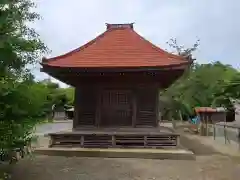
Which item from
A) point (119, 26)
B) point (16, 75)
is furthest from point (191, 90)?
point (16, 75)

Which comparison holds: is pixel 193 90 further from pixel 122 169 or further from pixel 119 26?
pixel 122 169

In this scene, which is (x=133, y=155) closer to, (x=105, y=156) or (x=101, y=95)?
(x=105, y=156)

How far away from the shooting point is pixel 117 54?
15.0 m

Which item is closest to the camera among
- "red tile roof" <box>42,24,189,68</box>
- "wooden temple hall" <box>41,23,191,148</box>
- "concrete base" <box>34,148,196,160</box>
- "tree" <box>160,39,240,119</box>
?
"concrete base" <box>34,148,196,160</box>

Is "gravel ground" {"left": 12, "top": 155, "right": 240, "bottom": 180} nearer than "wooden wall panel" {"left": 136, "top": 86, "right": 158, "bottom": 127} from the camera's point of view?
Yes

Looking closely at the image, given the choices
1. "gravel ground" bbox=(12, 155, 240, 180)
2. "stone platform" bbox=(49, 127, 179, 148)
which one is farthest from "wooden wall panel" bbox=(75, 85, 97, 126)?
"gravel ground" bbox=(12, 155, 240, 180)

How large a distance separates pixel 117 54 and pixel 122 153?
15.1 feet

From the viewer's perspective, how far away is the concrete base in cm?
1222

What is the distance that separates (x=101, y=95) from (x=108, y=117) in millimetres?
1003

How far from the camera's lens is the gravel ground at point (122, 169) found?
9148 millimetres

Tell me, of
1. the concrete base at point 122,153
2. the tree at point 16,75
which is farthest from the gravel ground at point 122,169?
the tree at point 16,75

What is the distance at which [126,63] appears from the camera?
45.7 ft

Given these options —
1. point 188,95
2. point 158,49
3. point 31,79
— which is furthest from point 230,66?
point 31,79

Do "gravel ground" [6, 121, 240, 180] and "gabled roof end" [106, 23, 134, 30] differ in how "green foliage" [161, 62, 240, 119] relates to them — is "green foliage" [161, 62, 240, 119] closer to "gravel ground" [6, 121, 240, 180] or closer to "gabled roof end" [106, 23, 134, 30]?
"gabled roof end" [106, 23, 134, 30]
